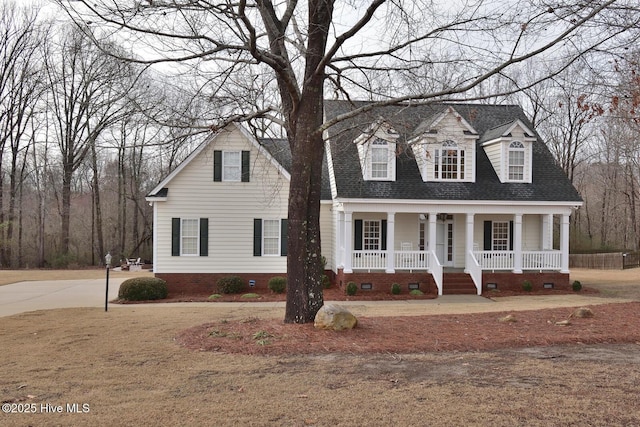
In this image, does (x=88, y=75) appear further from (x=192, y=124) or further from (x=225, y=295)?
(x=192, y=124)

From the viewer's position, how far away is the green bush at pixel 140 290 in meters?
19.3

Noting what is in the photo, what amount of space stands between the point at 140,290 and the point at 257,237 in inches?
193

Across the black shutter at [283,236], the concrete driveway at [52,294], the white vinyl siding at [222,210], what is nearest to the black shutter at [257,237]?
the white vinyl siding at [222,210]

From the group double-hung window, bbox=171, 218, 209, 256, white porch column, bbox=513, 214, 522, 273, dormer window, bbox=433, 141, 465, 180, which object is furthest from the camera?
dormer window, bbox=433, 141, 465, 180

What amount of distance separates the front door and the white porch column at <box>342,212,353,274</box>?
15.0ft

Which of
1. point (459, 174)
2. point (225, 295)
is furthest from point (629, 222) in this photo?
point (225, 295)

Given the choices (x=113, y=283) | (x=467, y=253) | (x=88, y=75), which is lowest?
(x=113, y=283)

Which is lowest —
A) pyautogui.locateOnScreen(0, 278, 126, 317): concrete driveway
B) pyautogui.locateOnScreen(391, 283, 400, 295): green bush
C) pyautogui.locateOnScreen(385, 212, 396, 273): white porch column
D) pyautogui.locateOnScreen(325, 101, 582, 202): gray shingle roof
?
pyautogui.locateOnScreen(0, 278, 126, 317): concrete driveway

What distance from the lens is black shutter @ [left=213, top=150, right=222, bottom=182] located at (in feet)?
70.0

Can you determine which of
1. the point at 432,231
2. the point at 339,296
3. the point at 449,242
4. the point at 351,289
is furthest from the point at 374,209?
the point at 449,242

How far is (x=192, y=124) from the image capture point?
37.5 ft

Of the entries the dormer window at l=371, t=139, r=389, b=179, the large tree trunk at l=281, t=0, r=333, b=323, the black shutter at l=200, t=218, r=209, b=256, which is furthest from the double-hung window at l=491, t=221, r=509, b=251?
the large tree trunk at l=281, t=0, r=333, b=323

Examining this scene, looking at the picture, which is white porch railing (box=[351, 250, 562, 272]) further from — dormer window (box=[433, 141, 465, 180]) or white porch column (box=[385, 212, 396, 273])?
dormer window (box=[433, 141, 465, 180])

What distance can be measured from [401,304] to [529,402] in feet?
39.9
